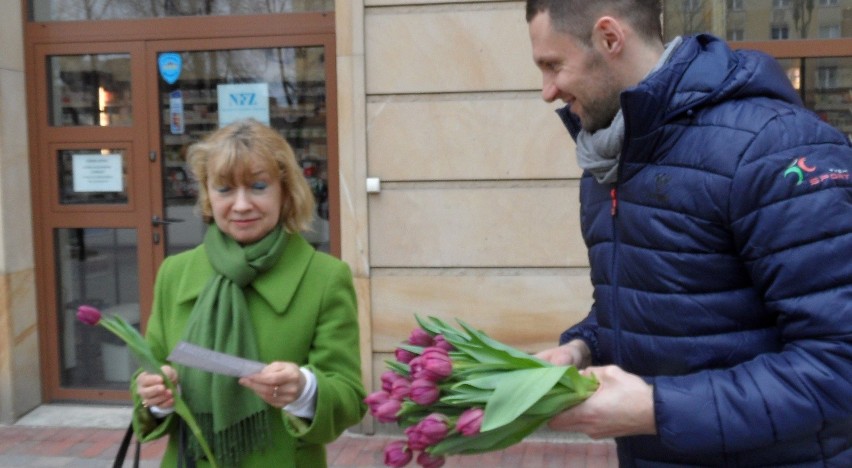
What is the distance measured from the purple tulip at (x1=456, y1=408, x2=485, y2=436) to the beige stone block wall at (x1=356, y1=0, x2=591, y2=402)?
428 centimetres

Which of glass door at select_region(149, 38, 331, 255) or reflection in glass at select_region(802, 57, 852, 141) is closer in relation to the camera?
reflection in glass at select_region(802, 57, 852, 141)

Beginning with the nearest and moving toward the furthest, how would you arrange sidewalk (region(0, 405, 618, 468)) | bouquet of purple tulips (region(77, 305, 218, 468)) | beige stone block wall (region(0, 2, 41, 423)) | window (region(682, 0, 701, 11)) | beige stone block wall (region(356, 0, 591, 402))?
bouquet of purple tulips (region(77, 305, 218, 468))
sidewalk (region(0, 405, 618, 468))
beige stone block wall (region(356, 0, 591, 402))
window (region(682, 0, 701, 11))
beige stone block wall (region(0, 2, 41, 423))

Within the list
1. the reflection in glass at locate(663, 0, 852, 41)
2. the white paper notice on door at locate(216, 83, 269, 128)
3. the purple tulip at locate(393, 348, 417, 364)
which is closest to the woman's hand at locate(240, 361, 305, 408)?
the purple tulip at locate(393, 348, 417, 364)

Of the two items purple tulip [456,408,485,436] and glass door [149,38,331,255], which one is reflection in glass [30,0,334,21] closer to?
glass door [149,38,331,255]

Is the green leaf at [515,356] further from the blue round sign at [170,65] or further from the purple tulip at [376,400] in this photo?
the blue round sign at [170,65]

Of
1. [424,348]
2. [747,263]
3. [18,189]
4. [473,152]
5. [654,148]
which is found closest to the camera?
[747,263]

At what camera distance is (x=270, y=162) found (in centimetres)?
284

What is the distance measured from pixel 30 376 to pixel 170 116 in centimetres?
206

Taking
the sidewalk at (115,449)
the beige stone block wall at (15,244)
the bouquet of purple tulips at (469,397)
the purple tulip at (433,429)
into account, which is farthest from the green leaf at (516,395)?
the beige stone block wall at (15,244)

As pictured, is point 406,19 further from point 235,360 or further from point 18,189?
point 235,360

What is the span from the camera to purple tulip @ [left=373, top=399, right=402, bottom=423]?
6.37 ft

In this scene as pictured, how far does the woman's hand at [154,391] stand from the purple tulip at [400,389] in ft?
2.70

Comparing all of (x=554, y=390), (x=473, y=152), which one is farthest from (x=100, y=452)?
(x=554, y=390)

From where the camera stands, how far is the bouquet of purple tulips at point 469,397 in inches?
70.9
